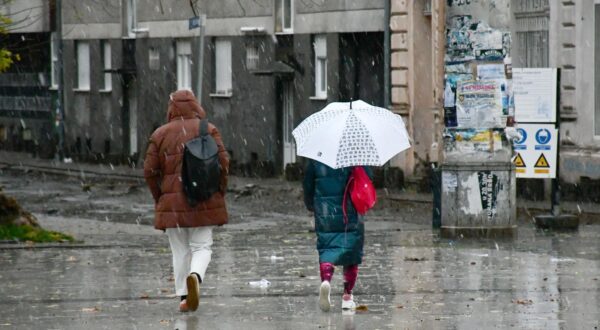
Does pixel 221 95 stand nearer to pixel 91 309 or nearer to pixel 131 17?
pixel 131 17

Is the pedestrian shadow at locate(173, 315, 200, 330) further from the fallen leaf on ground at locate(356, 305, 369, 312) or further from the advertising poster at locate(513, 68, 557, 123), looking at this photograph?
the advertising poster at locate(513, 68, 557, 123)

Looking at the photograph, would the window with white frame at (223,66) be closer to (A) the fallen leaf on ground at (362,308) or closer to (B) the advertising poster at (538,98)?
(B) the advertising poster at (538,98)

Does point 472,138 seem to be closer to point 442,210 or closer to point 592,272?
point 442,210

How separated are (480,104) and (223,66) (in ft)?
73.0

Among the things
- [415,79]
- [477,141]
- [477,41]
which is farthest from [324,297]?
[415,79]

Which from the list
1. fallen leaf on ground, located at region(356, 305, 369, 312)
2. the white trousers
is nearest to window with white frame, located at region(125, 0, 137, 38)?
the white trousers

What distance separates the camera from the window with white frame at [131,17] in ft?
151

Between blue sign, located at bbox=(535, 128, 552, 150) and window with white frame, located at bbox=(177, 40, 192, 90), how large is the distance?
881 inches

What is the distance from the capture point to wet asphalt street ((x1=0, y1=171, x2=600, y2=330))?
12422mm

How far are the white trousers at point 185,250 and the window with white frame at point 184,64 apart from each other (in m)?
29.9

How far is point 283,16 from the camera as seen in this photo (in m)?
38.6

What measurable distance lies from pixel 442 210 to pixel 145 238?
13.1 ft

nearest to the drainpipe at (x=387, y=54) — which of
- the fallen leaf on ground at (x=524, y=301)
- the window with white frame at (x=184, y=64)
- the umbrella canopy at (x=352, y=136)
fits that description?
the window with white frame at (x=184, y=64)

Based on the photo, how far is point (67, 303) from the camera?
13750 mm
